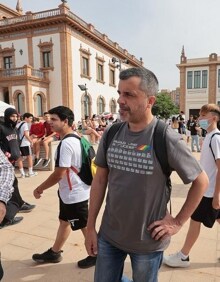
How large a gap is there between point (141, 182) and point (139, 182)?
0.04 feet

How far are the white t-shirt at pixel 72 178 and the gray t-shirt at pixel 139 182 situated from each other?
1.04m

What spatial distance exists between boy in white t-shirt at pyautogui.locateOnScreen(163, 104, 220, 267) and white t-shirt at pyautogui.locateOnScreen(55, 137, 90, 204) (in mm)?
1225

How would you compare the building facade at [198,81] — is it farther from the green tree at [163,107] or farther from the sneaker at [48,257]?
the sneaker at [48,257]

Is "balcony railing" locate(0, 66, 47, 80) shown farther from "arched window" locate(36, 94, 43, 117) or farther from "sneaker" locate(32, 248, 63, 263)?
"sneaker" locate(32, 248, 63, 263)

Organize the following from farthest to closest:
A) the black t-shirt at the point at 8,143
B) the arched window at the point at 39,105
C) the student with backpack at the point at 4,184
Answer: the arched window at the point at 39,105 → the black t-shirt at the point at 8,143 → the student with backpack at the point at 4,184

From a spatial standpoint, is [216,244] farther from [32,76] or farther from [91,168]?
[32,76]

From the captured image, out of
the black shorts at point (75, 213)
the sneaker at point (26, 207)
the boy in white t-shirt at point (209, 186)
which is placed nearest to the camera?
the boy in white t-shirt at point (209, 186)

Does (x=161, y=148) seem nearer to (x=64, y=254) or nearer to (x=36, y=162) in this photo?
(x=64, y=254)

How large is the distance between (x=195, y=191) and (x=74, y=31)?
85.6 feet

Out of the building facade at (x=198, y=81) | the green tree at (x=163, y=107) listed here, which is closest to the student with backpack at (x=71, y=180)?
the building facade at (x=198, y=81)

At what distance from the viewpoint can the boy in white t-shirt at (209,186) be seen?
2672 millimetres

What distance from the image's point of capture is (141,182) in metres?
1.67

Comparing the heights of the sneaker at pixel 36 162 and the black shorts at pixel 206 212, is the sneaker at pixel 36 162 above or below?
below

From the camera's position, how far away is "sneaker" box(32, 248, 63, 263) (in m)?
3.14
